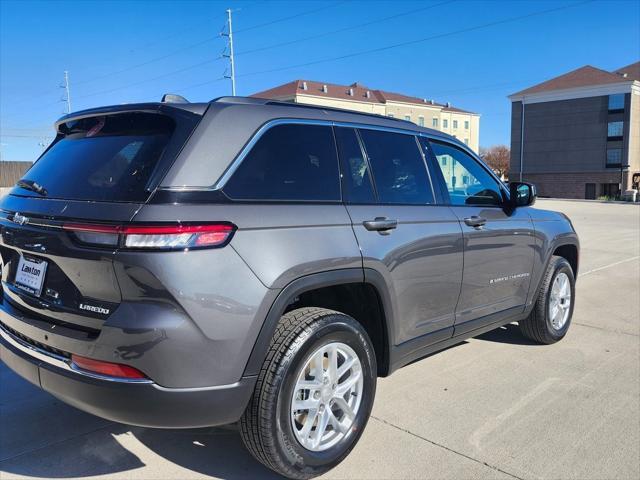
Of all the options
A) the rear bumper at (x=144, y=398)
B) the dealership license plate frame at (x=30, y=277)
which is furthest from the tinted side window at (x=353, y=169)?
the dealership license plate frame at (x=30, y=277)

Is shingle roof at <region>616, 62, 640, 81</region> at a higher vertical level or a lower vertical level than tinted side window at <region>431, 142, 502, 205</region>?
higher

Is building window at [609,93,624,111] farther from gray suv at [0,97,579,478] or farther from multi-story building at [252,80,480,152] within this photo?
gray suv at [0,97,579,478]

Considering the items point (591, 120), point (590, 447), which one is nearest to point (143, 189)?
point (590, 447)

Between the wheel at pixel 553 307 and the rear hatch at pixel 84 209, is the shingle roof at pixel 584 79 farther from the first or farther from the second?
the rear hatch at pixel 84 209

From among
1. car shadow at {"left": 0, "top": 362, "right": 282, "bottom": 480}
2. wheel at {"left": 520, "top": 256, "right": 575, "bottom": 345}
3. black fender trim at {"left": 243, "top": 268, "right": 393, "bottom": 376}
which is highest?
black fender trim at {"left": 243, "top": 268, "right": 393, "bottom": 376}

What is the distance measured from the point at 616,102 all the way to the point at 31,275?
66720 millimetres

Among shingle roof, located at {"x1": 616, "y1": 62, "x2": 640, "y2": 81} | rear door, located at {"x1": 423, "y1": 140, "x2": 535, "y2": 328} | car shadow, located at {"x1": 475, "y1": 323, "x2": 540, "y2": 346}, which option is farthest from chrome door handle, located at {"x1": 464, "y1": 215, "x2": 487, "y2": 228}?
shingle roof, located at {"x1": 616, "y1": 62, "x2": 640, "y2": 81}

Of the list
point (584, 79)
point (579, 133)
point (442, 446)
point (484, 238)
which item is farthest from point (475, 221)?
point (584, 79)

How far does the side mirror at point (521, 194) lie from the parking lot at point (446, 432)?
1.34 meters

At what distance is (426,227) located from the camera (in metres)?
3.39

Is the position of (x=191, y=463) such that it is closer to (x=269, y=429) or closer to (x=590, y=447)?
(x=269, y=429)

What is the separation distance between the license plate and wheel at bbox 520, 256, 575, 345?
3.92 m

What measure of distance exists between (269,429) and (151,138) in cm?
148

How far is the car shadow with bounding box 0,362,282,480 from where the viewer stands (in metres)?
2.85
